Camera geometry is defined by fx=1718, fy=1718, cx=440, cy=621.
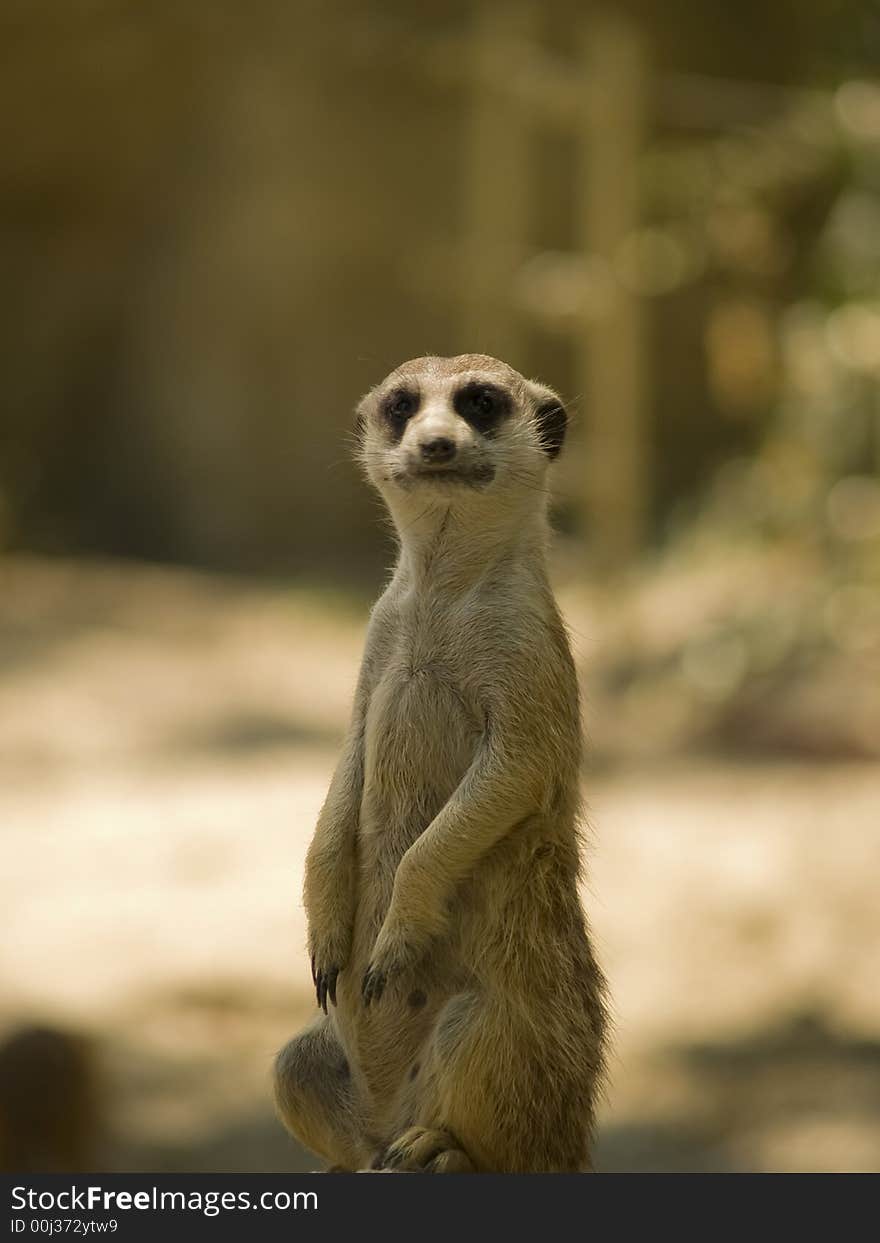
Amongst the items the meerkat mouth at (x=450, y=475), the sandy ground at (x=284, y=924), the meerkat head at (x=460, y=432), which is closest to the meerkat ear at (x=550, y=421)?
the meerkat head at (x=460, y=432)

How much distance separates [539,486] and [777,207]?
391 inches

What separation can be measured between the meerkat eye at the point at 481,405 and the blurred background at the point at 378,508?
2.54ft

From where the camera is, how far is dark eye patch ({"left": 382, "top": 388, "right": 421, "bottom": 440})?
6.19 feet

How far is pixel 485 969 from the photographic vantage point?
1913 millimetres

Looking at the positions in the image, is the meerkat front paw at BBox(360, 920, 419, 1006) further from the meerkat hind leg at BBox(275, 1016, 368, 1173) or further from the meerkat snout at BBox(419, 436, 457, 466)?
the meerkat snout at BBox(419, 436, 457, 466)

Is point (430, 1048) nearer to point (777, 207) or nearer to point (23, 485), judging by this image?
point (777, 207)

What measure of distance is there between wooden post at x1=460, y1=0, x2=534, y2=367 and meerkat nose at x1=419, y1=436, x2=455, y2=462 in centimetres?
756

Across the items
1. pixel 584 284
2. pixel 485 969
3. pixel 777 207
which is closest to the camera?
pixel 485 969

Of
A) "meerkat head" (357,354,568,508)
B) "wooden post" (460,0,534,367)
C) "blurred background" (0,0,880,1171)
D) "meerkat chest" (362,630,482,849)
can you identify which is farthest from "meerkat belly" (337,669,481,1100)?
"wooden post" (460,0,534,367)

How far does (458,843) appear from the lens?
6.03 ft

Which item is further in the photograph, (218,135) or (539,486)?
(218,135)

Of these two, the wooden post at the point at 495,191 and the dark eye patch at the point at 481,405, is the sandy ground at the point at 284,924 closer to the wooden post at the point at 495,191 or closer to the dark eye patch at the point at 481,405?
the wooden post at the point at 495,191

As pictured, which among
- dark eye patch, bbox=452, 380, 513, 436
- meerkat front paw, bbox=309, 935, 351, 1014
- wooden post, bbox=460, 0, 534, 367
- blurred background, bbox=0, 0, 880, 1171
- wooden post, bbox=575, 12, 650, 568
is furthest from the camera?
wooden post, bbox=460, 0, 534, 367

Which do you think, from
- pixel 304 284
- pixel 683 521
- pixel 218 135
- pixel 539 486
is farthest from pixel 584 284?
pixel 539 486
